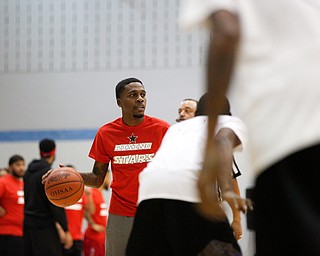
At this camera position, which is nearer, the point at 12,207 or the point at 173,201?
the point at 173,201

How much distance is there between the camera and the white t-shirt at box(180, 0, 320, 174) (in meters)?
2.32

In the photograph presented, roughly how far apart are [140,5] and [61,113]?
240 cm

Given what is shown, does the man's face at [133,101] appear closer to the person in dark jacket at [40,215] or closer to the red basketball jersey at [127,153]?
the red basketball jersey at [127,153]

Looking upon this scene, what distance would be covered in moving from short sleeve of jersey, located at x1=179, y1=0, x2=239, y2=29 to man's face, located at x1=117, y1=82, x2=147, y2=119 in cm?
410

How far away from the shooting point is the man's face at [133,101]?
6.57 meters

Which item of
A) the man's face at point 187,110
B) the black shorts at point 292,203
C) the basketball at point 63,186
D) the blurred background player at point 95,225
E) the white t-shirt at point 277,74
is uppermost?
the white t-shirt at point 277,74

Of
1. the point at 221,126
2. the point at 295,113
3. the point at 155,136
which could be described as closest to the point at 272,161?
the point at 295,113

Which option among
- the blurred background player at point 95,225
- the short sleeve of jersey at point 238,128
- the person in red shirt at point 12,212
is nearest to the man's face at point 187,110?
the short sleeve of jersey at point 238,128

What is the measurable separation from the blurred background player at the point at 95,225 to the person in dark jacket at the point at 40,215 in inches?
85.6

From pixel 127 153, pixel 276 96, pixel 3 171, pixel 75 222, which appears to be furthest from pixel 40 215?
pixel 276 96

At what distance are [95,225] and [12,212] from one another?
155 centimetres

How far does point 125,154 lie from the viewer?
634 centimetres

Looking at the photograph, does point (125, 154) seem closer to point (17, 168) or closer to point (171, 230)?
point (171, 230)

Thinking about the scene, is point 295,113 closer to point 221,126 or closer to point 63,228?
point 221,126
